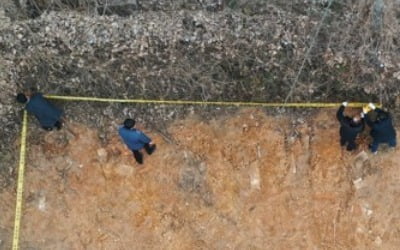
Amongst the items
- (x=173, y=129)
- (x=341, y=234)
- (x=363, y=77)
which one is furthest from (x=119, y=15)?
(x=341, y=234)

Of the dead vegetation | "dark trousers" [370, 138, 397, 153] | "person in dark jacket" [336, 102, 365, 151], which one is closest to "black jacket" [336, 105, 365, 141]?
"person in dark jacket" [336, 102, 365, 151]

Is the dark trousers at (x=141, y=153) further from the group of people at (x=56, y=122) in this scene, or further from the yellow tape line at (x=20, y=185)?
the yellow tape line at (x=20, y=185)

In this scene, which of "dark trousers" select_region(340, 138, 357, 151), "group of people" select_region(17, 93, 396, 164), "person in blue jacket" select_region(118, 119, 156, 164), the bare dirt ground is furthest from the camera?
the bare dirt ground

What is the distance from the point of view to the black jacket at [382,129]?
9.11m

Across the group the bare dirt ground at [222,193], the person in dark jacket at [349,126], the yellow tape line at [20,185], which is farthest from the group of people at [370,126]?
the yellow tape line at [20,185]

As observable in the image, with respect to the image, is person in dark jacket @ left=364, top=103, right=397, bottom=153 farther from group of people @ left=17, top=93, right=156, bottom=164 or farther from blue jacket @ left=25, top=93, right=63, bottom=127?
blue jacket @ left=25, top=93, right=63, bottom=127

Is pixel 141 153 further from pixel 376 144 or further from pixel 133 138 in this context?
pixel 376 144

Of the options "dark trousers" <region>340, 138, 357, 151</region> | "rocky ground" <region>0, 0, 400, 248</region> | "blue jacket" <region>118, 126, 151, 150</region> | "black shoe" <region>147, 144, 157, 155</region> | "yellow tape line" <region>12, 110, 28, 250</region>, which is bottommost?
"yellow tape line" <region>12, 110, 28, 250</region>

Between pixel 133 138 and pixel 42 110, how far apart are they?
153cm

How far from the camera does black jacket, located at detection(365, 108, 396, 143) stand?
29.9 ft

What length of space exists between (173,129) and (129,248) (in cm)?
206

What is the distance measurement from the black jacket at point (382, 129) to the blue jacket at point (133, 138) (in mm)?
3413

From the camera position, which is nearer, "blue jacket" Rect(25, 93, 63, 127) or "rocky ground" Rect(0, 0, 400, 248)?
"blue jacket" Rect(25, 93, 63, 127)

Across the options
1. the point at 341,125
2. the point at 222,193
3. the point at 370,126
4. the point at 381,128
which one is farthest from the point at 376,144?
the point at 222,193
